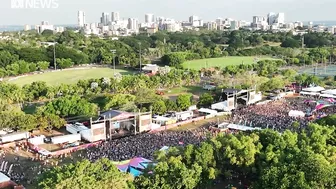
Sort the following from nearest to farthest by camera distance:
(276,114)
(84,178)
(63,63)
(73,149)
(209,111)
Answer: (84,178) → (73,149) → (276,114) → (209,111) → (63,63)

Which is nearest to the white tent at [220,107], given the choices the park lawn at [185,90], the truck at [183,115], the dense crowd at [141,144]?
the truck at [183,115]

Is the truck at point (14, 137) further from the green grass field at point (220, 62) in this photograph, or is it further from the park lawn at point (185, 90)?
the green grass field at point (220, 62)

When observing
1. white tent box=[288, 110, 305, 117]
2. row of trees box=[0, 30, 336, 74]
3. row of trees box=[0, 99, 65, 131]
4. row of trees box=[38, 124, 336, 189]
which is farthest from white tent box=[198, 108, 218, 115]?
row of trees box=[0, 30, 336, 74]

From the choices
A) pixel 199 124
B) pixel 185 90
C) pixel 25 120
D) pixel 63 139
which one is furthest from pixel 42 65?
pixel 199 124

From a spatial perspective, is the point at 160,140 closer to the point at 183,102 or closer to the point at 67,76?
the point at 183,102

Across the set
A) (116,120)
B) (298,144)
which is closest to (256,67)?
(116,120)

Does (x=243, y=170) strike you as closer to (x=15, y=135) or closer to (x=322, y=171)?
(x=322, y=171)

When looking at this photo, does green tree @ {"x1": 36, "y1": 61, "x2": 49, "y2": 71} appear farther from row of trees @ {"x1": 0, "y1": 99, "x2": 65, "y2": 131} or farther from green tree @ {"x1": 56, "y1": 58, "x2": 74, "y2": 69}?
row of trees @ {"x1": 0, "y1": 99, "x2": 65, "y2": 131}
